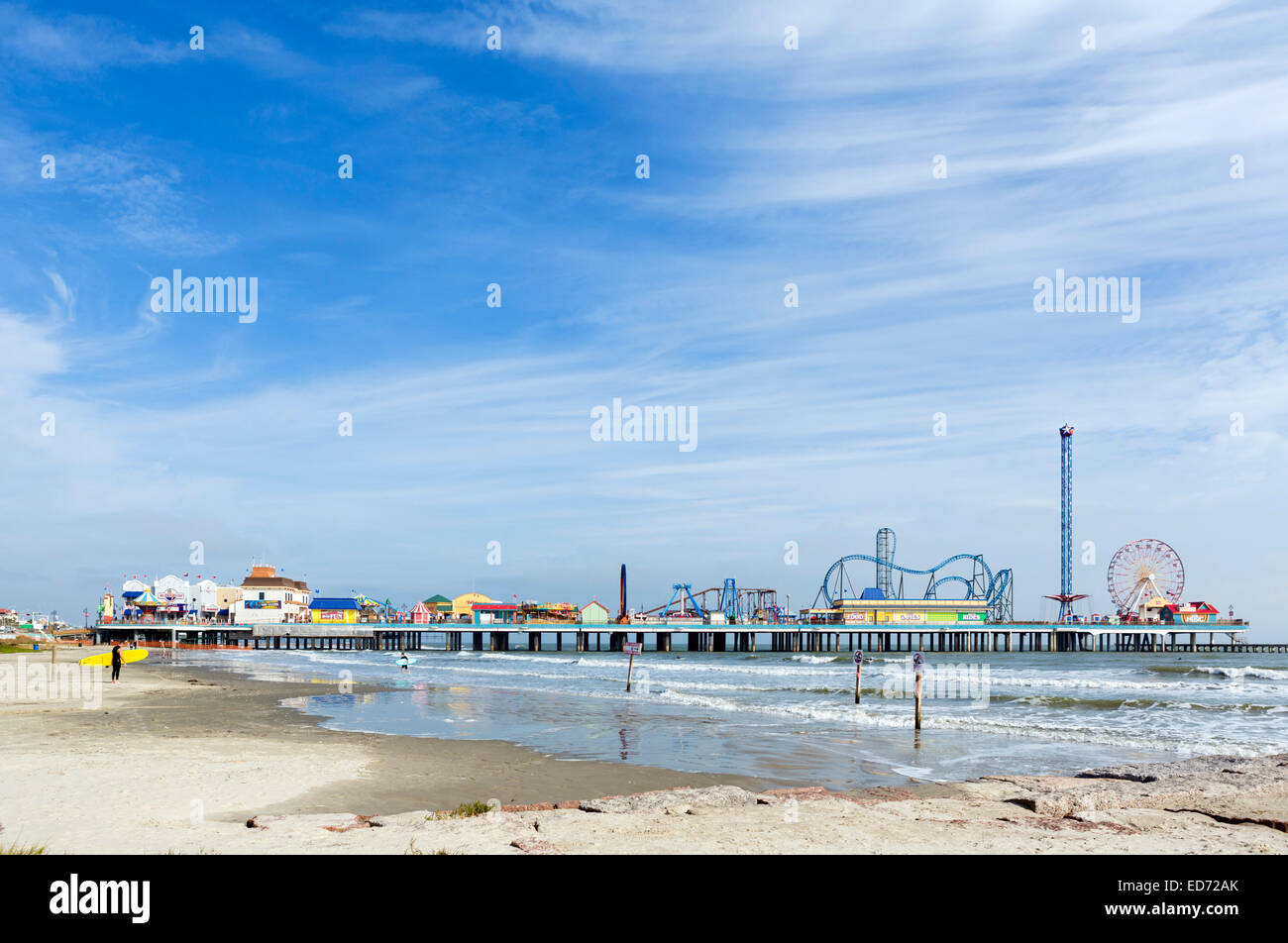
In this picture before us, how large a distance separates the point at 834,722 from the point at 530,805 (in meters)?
19.7

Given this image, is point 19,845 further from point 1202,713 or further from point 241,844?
point 1202,713

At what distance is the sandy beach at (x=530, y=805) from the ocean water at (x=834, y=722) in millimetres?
3217

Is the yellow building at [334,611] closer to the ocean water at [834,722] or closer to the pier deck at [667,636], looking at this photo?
the pier deck at [667,636]

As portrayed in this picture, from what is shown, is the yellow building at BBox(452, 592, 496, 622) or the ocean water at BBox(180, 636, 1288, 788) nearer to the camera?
the ocean water at BBox(180, 636, 1288, 788)

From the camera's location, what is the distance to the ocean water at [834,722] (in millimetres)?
22750

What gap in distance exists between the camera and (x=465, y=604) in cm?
16612

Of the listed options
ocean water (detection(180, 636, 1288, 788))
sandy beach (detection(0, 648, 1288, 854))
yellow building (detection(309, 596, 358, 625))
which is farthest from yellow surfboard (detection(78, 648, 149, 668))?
yellow building (detection(309, 596, 358, 625))

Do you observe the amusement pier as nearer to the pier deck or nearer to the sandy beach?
the pier deck

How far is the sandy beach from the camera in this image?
10.9 m

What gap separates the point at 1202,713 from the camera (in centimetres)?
3738

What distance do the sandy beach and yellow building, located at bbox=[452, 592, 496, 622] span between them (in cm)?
13915

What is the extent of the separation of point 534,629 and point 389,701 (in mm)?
97107

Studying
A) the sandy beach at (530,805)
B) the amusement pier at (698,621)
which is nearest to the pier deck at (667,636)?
the amusement pier at (698,621)
